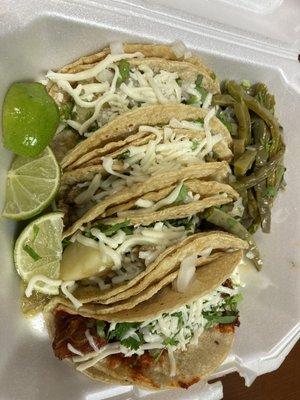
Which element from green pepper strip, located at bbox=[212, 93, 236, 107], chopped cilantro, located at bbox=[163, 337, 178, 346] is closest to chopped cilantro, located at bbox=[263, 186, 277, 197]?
green pepper strip, located at bbox=[212, 93, 236, 107]

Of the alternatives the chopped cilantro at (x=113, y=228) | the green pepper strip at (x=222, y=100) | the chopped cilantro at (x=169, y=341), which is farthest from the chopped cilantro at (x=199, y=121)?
the chopped cilantro at (x=169, y=341)

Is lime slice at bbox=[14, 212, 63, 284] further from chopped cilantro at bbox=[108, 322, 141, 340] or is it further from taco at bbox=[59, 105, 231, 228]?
chopped cilantro at bbox=[108, 322, 141, 340]

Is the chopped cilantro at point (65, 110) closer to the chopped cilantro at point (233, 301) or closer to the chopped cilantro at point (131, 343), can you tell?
the chopped cilantro at point (131, 343)

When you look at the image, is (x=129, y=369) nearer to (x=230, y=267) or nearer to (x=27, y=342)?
(x=27, y=342)

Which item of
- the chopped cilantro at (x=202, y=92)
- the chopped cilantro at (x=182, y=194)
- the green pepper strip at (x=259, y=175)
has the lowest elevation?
the green pepper strip at (x=259, y=175)

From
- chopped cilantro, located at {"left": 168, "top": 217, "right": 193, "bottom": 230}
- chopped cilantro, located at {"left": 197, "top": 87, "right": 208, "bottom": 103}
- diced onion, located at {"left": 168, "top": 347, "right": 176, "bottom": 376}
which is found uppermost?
Answer: chopped cilantro, located at {"left": 197, "top": 87, "right": 208, "bottom": 103}

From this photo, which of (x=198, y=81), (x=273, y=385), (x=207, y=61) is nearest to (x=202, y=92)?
(x=198, y=81)
